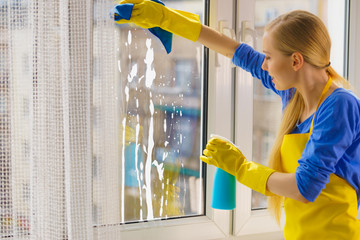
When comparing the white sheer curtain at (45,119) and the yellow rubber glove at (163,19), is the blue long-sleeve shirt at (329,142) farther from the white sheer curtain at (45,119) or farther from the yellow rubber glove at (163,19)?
the white sheer curtain at (45,119)

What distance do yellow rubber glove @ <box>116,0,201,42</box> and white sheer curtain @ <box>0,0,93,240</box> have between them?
12 centimetres

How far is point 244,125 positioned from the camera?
5.20 ft

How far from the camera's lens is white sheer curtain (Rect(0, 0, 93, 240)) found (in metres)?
1.08

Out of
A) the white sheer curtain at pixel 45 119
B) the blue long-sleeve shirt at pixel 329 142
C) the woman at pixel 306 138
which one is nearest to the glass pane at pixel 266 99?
the woman at pixel 306 138

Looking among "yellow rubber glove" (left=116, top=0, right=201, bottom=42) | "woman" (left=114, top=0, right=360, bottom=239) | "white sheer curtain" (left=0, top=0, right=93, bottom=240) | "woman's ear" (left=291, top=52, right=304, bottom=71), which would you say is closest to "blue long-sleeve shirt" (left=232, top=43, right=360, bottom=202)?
"woman" (left=114, top=0, right=360, bottom=239)

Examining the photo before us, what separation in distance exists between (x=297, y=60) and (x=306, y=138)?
0.66 feet

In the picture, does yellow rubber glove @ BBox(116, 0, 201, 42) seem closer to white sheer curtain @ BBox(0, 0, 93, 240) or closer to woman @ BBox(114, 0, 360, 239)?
woman @ BBox(114, 0, 360, 239)

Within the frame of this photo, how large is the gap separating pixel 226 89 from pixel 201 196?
37cm

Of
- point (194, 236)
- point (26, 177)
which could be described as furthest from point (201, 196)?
point (26, 177)

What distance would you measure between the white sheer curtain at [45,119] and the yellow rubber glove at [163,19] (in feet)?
0.41

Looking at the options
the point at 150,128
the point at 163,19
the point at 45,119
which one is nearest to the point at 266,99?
the point at 150,128

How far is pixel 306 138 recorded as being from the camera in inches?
47.1

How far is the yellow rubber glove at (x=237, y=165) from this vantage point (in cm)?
116

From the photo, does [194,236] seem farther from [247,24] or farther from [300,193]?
[247,24]
